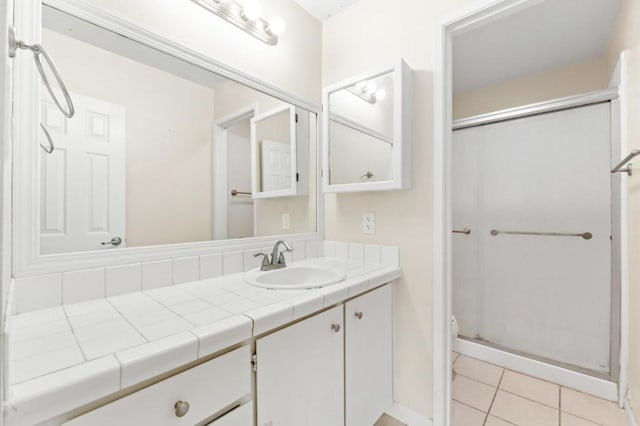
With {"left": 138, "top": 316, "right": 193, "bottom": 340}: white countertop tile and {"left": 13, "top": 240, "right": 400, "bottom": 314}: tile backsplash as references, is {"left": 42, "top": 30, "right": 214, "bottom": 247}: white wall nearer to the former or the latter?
A: {"left": 13, "top": 240, "right": 400, "bottom": 314}: tile backsplash

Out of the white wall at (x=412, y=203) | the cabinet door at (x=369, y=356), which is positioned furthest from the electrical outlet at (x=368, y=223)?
the cabinet door at (x=369, y=356)

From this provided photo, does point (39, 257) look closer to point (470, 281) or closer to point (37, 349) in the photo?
point (37, 349)

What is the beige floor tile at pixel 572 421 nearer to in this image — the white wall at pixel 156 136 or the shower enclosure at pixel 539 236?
the shower enclosure at pixel 539 236

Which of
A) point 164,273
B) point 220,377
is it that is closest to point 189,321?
point 220,377

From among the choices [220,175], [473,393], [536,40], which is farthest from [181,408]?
[536,40]

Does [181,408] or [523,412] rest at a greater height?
[181,408]

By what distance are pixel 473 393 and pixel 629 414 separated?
70 cm

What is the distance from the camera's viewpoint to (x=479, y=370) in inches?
77.4

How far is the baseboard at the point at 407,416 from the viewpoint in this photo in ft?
4.65

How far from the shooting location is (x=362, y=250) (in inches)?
65.3

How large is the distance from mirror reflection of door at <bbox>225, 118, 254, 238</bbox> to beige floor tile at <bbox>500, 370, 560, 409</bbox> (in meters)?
1.83

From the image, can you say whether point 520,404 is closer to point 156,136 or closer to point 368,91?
point 368,91

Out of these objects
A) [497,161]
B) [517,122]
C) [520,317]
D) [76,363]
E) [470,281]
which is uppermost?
[517,122]

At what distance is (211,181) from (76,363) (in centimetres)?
86
